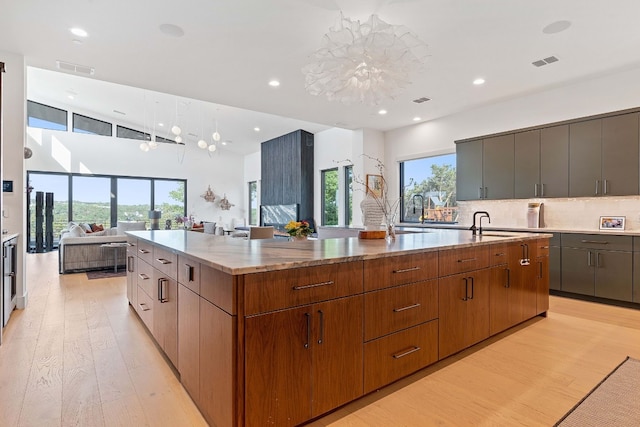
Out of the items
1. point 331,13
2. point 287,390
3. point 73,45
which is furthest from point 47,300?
point 331,13

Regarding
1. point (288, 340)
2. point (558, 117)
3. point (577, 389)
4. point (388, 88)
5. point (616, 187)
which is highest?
point (558, 117)

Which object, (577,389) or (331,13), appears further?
(331,13)

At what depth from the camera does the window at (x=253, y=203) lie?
12883 millimetres

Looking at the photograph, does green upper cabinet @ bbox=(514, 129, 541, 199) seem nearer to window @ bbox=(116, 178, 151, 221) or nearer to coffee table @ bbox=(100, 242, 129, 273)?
coffee table @ bbox=(100, 242, 129, 273)

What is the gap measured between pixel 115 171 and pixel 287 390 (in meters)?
11.5

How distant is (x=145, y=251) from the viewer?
3.07m

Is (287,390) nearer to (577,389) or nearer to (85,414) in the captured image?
(85,414)

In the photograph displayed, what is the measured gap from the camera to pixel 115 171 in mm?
10891

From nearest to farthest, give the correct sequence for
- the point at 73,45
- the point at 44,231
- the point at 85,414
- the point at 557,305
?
the point at 85,414, the point at 73,45, the point at 557,305, the point at 44,231

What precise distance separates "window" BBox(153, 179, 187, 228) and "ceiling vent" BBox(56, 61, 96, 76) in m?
7.78

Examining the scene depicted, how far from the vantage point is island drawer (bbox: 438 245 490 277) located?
7.98ft

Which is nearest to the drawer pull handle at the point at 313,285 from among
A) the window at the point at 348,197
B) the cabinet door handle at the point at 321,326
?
the cabinet door handle at the point at 321,326

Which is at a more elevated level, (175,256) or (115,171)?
(115,171)

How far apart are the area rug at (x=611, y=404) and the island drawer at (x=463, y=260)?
1.01m
